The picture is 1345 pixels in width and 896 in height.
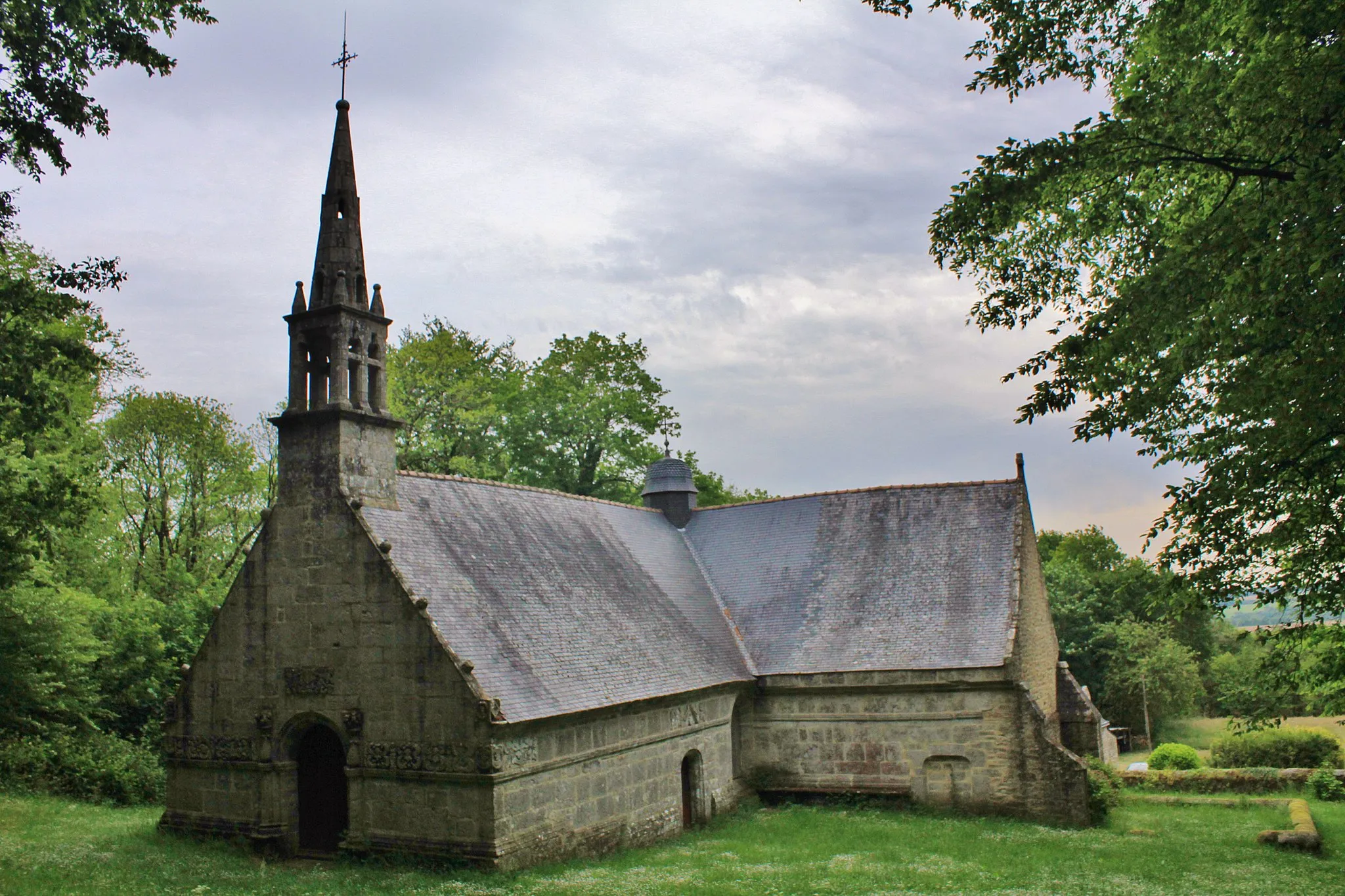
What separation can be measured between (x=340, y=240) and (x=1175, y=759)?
27110 millimetres

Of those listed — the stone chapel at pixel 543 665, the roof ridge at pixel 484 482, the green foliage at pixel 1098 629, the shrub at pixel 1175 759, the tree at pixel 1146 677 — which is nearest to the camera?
the stone chapel at pixel 543 665

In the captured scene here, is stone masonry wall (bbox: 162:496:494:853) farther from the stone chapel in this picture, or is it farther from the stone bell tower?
the stone bell tower

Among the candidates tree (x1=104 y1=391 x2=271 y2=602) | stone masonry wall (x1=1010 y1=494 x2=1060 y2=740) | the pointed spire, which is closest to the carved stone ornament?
the pointed spire

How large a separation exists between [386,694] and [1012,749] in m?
13.1

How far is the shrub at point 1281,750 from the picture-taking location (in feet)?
98.5

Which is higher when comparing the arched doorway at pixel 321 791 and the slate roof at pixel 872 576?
the slate roof at pixel 872 576

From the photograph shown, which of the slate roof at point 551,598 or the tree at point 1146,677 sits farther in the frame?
the tree at point 1146,677

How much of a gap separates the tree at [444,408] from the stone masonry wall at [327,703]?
20.2m

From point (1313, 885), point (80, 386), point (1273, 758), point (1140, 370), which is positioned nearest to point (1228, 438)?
point (1140, 370)

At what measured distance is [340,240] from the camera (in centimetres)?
1916

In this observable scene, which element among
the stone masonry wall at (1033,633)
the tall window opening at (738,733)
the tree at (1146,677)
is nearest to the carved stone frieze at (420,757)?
the tall window opening at (738,733)

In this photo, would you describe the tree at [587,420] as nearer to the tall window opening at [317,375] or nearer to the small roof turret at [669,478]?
the small roof turret at [669,478]

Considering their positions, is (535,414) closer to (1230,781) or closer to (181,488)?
(181,488)

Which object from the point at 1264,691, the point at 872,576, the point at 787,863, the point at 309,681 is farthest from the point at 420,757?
the point at 872,576
